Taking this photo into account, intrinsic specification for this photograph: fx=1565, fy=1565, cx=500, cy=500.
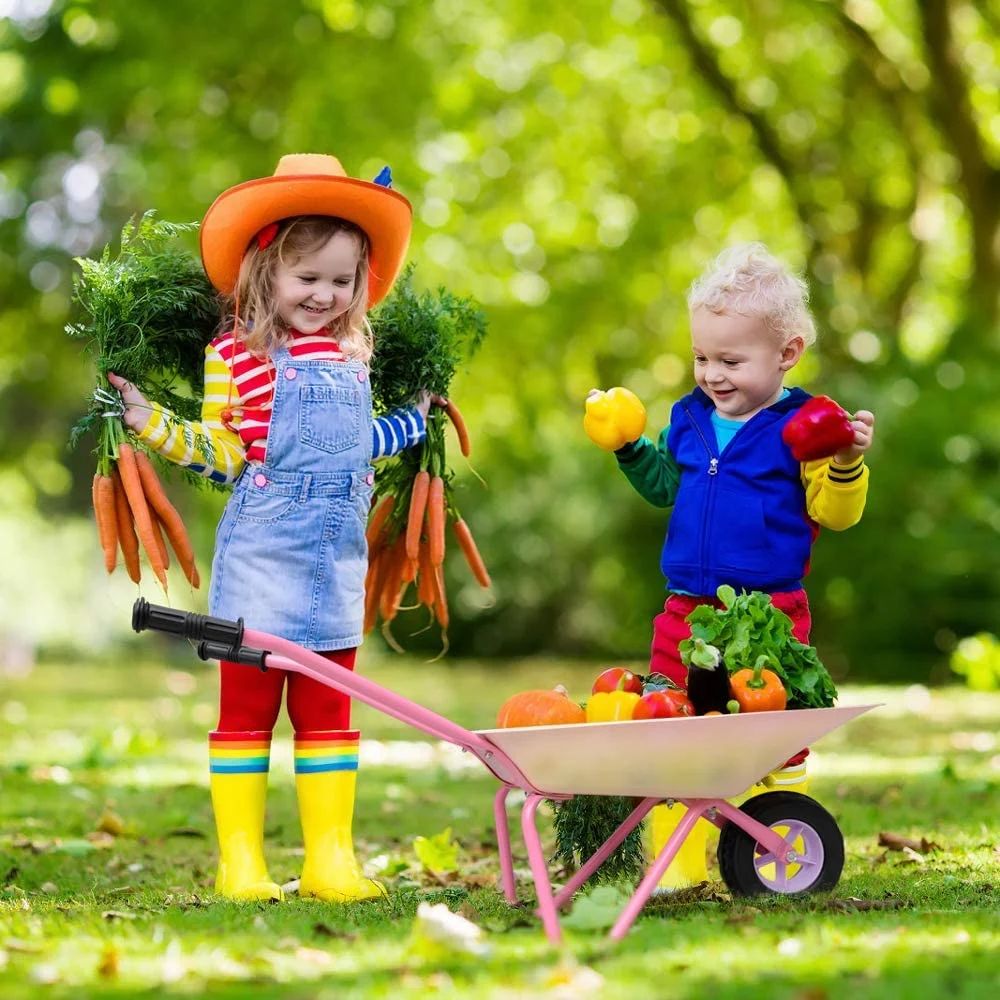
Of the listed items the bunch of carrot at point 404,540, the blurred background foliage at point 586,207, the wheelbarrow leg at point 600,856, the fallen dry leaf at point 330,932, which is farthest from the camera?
the blurred background foliage at point 586,207

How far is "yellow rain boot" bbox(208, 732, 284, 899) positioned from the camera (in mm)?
3814

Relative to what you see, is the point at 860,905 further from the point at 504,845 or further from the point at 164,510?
the point at 164,510

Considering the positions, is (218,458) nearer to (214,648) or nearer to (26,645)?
(214,648)

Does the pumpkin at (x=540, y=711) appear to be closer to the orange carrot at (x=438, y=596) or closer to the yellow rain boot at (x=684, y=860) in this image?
the yellow rain boot at (x=684, y=860)

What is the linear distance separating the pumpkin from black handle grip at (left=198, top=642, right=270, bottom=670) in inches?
20.9

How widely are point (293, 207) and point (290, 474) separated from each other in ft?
2.17

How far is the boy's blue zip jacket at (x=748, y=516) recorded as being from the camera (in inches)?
151

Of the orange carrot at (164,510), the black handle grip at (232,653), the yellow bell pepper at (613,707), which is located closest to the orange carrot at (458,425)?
the orange carrot at (164,510)

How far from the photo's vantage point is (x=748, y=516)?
3.83 m

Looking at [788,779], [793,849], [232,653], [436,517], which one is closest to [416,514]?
[436,517]

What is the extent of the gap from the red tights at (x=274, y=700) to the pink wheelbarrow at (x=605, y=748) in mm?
557

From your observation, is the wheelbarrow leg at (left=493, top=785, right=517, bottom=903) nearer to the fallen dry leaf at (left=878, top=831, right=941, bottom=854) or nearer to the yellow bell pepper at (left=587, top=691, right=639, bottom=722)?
the yellow bell pepper at (left=587, top=691, right=639, bottom=722)

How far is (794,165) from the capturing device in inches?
587

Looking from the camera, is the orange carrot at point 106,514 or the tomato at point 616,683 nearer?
the tomato at point 616,683
